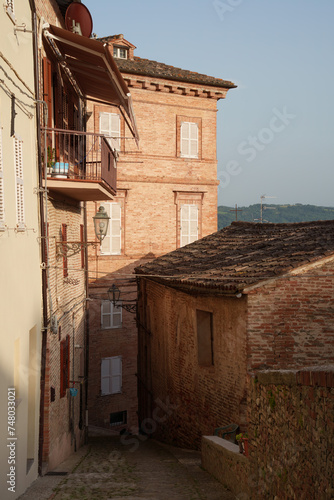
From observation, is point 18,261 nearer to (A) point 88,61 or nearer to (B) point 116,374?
(A) point 88,61

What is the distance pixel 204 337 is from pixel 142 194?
11.4 meters

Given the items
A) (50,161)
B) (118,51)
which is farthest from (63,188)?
(118,51)

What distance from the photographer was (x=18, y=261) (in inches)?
328

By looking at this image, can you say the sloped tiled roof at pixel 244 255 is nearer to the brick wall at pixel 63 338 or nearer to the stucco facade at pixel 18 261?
the brick wall at pixel 63 338

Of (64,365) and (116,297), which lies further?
(116,297)

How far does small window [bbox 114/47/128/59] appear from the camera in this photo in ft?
78.4

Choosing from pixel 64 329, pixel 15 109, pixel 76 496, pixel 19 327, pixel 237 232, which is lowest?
pixel 76 496

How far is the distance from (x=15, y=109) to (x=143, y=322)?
11.7 metres

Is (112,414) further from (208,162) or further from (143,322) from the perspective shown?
(208,162)

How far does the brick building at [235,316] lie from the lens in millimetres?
9953

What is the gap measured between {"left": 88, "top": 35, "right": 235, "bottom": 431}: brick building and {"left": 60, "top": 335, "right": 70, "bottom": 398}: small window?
8.12 metres

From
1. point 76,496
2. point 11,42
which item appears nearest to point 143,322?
point 76,496

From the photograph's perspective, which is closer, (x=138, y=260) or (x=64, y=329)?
(x=64, y=329)

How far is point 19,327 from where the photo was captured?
8328 mm
